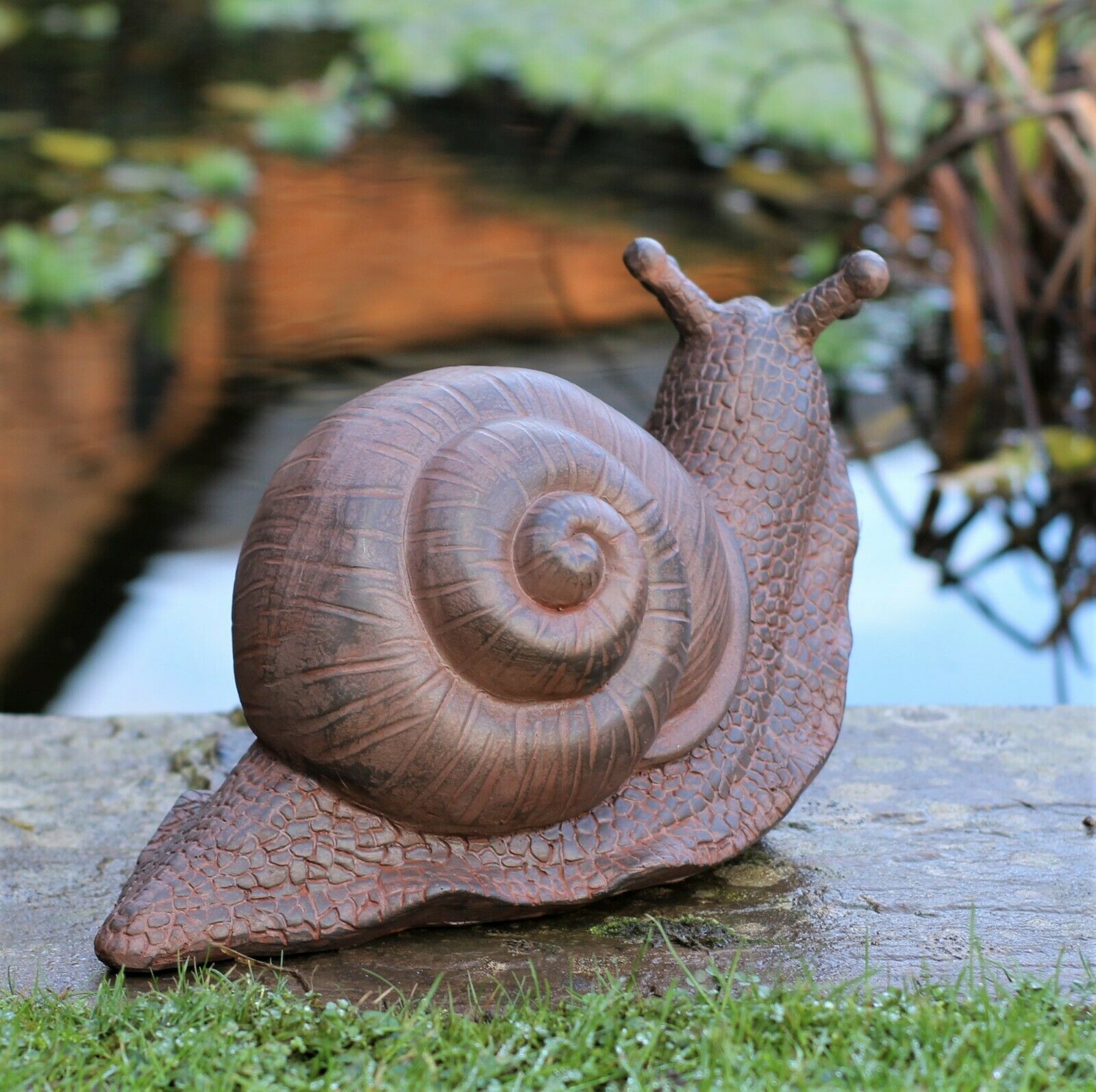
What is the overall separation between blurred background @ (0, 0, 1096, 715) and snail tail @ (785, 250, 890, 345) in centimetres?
172

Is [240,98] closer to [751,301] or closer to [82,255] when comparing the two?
[82,255]

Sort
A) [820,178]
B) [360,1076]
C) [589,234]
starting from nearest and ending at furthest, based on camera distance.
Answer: [360,1076] → [589,234] → [820,178]

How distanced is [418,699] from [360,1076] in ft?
1.35

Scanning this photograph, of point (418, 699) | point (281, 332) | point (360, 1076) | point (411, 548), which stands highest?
point (411, 548)

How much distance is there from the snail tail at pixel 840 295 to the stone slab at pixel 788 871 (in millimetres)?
731

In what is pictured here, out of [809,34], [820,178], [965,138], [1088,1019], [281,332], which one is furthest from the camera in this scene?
[809,34]

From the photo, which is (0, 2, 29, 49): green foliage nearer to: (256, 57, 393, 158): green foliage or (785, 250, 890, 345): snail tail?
(256, 57, 393, 158): green foliage

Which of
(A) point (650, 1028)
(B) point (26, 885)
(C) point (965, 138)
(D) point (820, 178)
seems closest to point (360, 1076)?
(A) point (650, 1028)

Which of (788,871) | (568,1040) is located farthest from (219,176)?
(568,1040)

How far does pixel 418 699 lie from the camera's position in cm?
177

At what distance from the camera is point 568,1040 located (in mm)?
1704

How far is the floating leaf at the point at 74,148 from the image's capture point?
720 centimetres

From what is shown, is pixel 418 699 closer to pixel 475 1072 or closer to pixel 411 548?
pixel 411 548

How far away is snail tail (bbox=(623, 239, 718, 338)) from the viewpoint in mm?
2188
